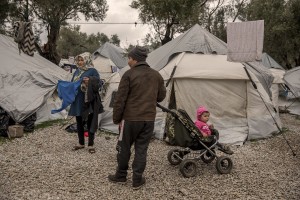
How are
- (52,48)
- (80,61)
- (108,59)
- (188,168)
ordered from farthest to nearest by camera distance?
1. (108,59)
2. (52,48)
3. (80,61)
4. (188,168)

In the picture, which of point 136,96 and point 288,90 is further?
point 288,90

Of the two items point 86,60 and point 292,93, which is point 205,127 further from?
point 292,93

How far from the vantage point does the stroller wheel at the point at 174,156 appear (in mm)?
5775

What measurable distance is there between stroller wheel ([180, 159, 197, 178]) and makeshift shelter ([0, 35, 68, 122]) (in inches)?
192

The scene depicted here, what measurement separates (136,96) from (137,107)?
0.16 meters

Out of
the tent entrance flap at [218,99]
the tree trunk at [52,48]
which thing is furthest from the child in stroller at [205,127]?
the tree trunk at [52,48]

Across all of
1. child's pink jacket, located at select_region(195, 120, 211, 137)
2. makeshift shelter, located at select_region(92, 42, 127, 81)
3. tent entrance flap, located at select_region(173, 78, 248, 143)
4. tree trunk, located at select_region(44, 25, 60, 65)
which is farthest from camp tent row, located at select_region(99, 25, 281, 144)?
makeshift shelter, located at select_region(92, 42, 127, 81)

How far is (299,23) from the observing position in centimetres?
1920

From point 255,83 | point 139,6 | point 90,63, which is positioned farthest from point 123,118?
point 139,6

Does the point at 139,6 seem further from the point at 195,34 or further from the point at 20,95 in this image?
the point at 20,95

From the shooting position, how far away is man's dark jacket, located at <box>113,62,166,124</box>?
4.51m

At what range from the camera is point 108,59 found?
24016mm

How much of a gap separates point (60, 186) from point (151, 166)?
175 cm

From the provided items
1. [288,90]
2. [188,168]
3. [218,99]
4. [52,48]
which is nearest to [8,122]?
[188,168]
